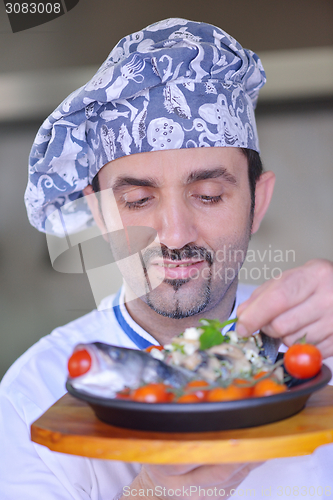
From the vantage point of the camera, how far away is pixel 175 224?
1054 millimetres

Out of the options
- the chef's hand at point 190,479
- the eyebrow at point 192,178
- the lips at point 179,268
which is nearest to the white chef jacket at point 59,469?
the chef's hand at point 190,479

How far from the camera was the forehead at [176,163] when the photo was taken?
109 centimetres

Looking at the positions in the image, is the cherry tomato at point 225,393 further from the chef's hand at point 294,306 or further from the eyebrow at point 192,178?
the eyebrow at point 192,178

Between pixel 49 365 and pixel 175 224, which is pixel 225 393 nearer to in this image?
pixel 175 224

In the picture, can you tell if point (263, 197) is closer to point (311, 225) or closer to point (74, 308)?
point (311, 225)

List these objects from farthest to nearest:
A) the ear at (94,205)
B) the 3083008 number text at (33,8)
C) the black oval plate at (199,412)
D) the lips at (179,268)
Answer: the 3083008 number text at (33,8)
the ear at (94,205)
the lips at (179,268)
the black oval plate at (199,412)

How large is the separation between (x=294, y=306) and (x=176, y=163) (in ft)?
1.74

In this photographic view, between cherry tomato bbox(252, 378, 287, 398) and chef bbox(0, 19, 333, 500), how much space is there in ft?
1.44

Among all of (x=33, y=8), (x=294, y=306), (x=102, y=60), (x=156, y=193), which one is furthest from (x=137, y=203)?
(x=33, y=8)

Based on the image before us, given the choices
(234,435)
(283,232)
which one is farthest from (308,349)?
(283,232)

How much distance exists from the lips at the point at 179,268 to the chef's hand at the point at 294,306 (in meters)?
0.44

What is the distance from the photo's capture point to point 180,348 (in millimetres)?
606

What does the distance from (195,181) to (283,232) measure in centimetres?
122

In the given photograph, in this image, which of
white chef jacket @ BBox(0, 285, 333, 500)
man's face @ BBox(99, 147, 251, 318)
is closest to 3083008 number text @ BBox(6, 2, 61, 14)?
man's face @ BBox(99, 147, 251, 318)
